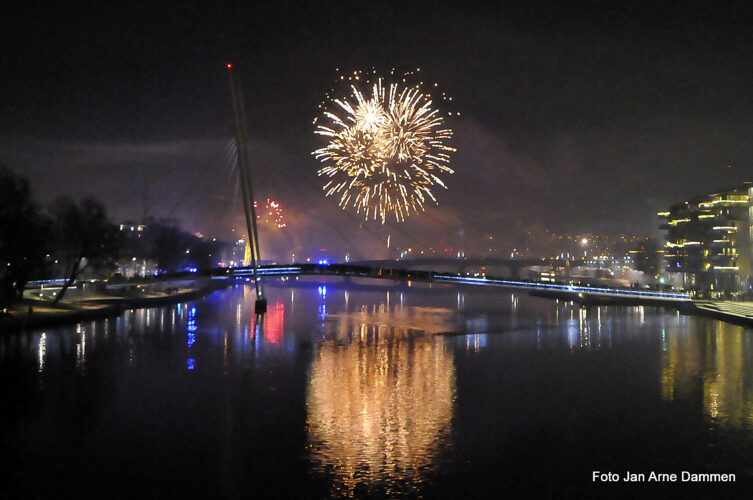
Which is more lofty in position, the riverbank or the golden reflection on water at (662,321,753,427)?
the riverbank

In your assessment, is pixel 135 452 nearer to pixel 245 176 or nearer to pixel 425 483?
pixel 425 483

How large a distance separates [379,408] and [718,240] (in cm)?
8103

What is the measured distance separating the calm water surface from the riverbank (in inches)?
75.0

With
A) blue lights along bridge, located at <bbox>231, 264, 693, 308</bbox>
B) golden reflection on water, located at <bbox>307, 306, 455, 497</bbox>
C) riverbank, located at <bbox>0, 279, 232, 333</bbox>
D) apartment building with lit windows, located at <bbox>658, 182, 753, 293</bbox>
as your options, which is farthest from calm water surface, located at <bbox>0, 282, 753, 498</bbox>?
apartment building with lit windows, located at <bbox>658, 182, 753, 293</bbox>

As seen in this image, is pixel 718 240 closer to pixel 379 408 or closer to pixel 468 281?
pixel 468 281

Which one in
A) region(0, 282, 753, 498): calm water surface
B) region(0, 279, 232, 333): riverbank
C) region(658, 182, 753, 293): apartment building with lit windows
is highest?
region(658, 182, 753, 293): apartment building with lit windows

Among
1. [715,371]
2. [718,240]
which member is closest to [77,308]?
[715,371]

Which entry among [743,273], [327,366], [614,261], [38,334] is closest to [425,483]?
[327,366]

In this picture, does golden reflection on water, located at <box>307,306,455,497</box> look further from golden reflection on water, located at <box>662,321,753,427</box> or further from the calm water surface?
golden reflection on water, located at <box>662,321,753,427</box>

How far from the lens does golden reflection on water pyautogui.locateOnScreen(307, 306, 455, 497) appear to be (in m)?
15.9

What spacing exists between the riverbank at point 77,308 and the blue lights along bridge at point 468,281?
855 centimetres

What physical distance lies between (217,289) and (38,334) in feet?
197

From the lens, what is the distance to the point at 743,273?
284 ft

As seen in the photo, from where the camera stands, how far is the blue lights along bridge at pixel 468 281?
228ft
